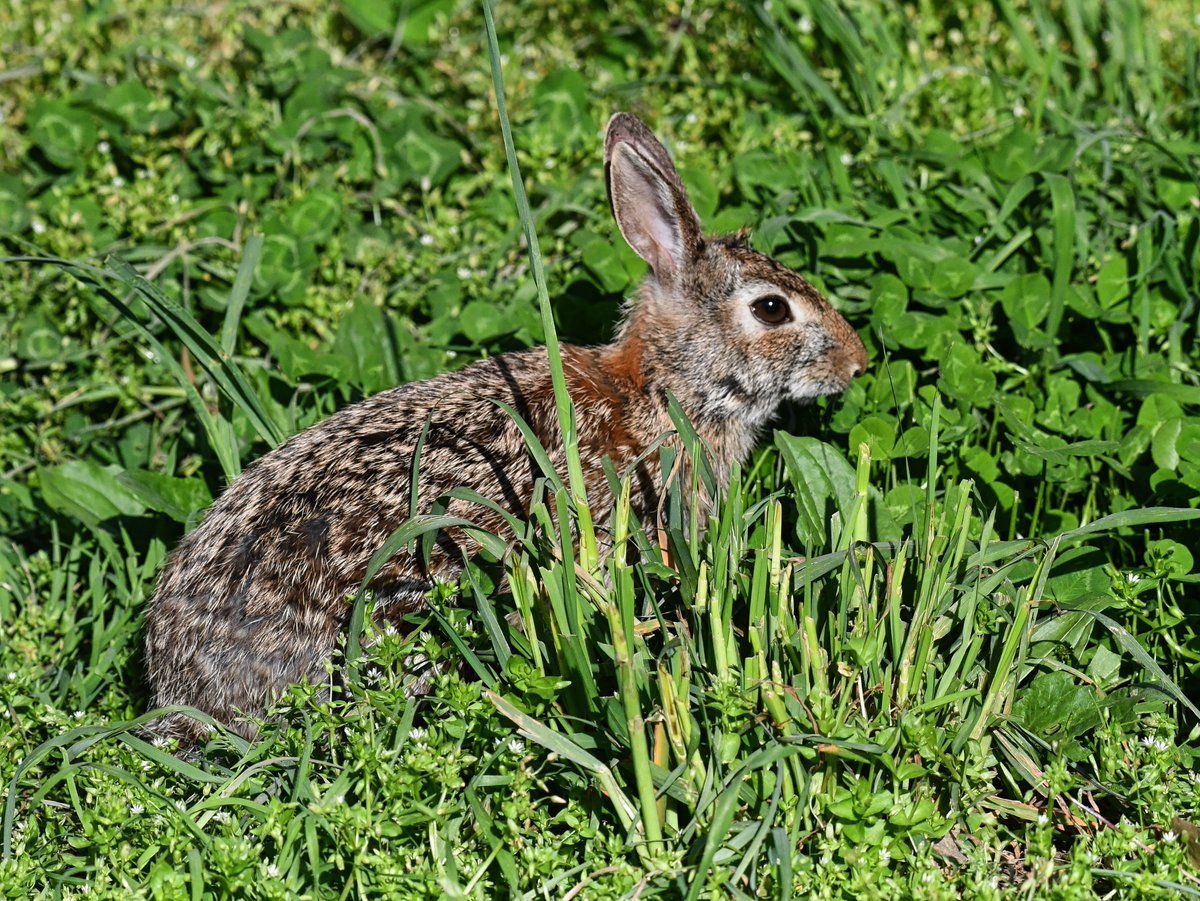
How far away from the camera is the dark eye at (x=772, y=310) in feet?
15.8

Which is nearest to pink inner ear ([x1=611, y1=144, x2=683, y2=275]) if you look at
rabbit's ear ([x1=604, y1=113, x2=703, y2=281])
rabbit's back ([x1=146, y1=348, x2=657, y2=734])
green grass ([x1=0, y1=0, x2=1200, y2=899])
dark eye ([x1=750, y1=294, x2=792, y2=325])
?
rabbit's ear ([x1=604, y1=113, x2=703, y2=281])

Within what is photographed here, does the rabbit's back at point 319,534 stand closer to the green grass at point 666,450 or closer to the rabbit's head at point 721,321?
the green grass at point 666,450

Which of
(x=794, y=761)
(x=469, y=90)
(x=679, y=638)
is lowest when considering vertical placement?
(x=794, y=761)

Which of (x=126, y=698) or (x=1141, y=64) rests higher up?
(x=1141, y=64)

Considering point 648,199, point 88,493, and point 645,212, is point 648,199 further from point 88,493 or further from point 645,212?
point 88,493

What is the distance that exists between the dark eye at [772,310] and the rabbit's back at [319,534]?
71 cm

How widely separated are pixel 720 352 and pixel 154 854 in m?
2.51

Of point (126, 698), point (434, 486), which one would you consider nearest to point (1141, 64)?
point (434, 486)

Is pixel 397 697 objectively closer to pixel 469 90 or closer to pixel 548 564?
pixel 548 564

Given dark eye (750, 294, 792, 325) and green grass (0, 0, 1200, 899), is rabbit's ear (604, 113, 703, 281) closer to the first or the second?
dark eye (750, 294, 792, 325)

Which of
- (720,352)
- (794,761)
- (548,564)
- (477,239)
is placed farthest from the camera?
(477,239)

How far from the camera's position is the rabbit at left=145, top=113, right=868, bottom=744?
159 inches

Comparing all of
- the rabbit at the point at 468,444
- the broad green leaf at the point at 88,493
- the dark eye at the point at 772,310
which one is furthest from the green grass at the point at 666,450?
the dark eye at the point at 772,310

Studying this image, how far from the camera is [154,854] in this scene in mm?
3443
